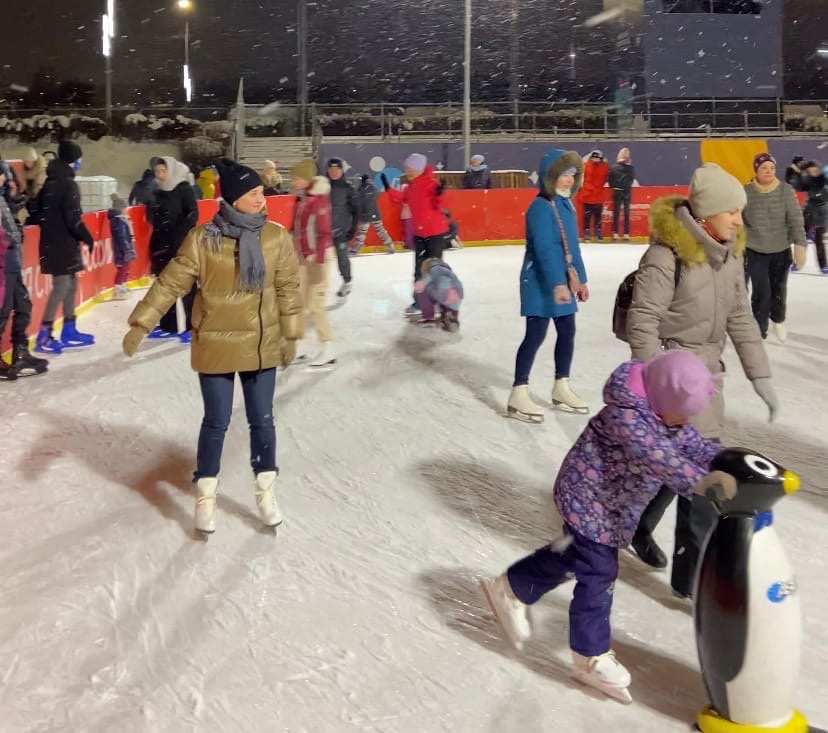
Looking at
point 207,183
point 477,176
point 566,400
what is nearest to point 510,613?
point 566,400

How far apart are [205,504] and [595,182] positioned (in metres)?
13.8

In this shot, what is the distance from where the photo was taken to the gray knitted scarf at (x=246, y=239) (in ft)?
12.1

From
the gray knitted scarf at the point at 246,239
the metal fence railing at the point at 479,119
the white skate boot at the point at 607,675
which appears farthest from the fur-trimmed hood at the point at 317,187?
the metal fence railing at the point at 479,119

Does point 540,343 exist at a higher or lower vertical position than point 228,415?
higher

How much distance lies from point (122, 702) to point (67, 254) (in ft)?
17.5

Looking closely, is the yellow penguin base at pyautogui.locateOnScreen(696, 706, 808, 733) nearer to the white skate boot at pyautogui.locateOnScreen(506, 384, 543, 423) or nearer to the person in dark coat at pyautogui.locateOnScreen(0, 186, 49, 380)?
the white skate boot at pyautogui.locateOnScreen(506, 384, 543, 423)

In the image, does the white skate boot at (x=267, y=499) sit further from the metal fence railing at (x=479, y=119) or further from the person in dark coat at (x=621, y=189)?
the metal fence railing at (x=479, y=119)

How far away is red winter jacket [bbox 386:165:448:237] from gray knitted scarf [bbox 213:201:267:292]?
462cm

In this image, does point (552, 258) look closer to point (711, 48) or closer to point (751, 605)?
point (751, 605)

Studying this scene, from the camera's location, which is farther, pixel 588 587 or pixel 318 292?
pixel 318 292

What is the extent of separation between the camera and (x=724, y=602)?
2.33m

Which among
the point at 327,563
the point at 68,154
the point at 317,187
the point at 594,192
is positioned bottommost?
the point at 327,563

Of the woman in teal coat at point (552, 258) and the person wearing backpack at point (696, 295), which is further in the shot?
the woman in teal coat at point (552, 258)

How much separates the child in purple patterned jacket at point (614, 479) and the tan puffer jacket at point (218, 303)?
57.8 inches
